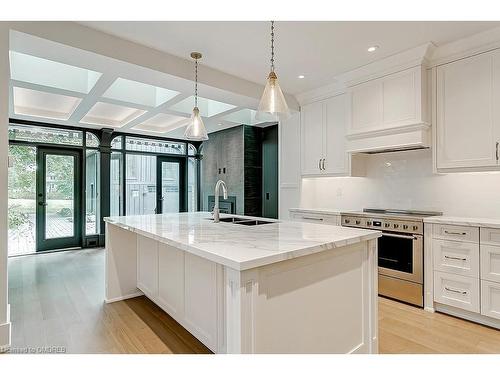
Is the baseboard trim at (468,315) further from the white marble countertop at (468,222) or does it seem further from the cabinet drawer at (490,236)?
the white marble countertop at (468,222)

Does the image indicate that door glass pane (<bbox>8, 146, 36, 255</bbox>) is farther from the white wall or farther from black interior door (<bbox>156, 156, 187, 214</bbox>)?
the white wall

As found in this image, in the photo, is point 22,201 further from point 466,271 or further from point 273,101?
point 466,271

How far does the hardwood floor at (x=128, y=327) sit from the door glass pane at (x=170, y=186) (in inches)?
145

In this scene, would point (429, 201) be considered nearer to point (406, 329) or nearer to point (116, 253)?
point (406, 329)

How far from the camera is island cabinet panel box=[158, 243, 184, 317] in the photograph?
236 cm

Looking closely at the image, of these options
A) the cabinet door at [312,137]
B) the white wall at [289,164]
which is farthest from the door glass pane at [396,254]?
the white wall at [289,164]

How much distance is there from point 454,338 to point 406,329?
0.34 m

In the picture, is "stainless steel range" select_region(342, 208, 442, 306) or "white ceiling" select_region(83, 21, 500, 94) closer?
"white ceiling" select_region(83, 21, 500, 94)

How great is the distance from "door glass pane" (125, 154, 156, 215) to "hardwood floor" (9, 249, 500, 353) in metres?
3.21

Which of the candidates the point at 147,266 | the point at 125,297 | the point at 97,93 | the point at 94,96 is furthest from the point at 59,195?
the point at 147,266

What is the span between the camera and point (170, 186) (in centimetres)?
723

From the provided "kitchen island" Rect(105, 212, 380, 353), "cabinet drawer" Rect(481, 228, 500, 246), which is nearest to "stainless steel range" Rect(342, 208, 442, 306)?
"cabinet drawer" Rect(481, 228, 500, 246)

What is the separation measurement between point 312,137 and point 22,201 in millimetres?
5187
